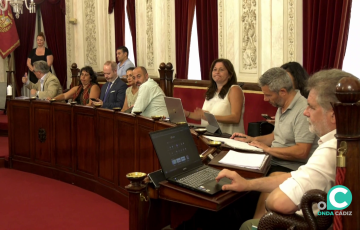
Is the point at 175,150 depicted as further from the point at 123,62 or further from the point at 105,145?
the point at 123,62

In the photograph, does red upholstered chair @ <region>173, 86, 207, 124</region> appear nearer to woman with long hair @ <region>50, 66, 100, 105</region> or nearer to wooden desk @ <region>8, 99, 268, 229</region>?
woman with long hair @ <region>50, 66, 100, 105</region>

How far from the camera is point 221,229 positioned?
102 inches

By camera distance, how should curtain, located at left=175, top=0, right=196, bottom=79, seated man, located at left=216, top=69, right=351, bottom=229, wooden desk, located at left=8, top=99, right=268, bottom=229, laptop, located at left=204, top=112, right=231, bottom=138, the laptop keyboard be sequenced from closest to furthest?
seated man, located at left=216, top=69, right=351, bottom=229 → the laptop keyboard → laptop, located at left=204, top=112, right=231, bottom=138 → wooden desk, located at left=8, top=99, right=268, bottom=229 → curtain, located at left=175, top=0, right=196, bottom=79

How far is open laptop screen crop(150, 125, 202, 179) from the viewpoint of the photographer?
2.10 m

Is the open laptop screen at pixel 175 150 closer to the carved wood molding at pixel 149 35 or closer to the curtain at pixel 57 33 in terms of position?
the carved wood molding at pixel 149 35

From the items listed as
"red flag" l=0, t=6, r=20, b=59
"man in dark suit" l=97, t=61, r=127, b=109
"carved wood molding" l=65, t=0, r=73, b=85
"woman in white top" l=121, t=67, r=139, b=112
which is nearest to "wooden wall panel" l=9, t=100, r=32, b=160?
"man in dark suit" l=97, t=61, r=127, b=109

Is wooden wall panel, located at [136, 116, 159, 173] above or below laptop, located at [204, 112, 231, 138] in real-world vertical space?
below

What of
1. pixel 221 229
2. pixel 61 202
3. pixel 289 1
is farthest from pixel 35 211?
pixel 289 1

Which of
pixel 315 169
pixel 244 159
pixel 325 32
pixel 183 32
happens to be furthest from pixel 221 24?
pixel 315 169

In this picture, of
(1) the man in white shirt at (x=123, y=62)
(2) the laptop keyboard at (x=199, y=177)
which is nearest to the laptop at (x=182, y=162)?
(2) the laptop keyboard at (x=199, y=177)

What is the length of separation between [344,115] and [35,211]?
3.55m

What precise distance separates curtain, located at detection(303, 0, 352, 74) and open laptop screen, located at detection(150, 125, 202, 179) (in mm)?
2624

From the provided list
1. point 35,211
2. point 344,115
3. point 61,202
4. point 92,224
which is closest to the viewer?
point 344,115

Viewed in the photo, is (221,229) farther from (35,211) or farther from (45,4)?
(45,4)
